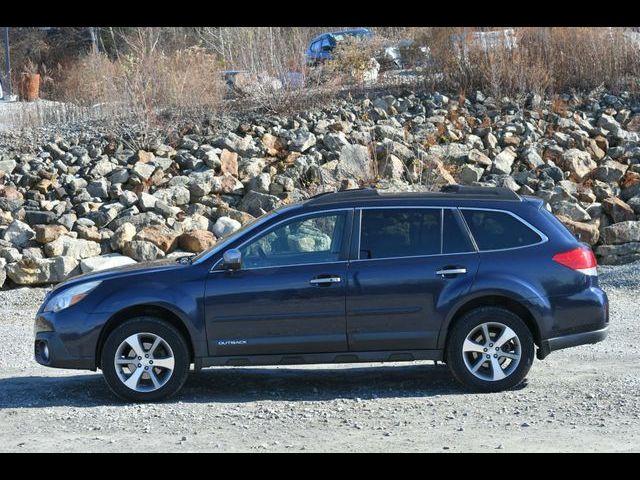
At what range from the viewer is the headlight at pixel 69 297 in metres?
8.78

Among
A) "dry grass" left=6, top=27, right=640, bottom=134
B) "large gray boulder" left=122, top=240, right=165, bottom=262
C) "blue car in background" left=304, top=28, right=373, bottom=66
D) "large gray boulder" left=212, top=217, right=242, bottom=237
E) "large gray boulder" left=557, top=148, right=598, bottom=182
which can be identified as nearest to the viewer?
"large gray boulder" left=122, top=240, right=165, bottom=262

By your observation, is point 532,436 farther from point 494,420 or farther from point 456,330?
point 456,330

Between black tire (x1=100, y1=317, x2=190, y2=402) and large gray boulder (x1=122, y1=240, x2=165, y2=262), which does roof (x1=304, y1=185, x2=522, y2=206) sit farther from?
large gray boulder (x1=122, y1=240, x2=165, y2=262)

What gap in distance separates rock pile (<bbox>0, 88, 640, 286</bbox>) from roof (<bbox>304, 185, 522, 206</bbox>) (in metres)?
7.38

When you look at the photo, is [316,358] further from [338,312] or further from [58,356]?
[58,356]

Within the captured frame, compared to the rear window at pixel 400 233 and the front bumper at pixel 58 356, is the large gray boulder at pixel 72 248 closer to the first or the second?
the front bumper at pixel 58 356

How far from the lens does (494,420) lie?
7.79 metres

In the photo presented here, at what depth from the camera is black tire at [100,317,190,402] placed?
28.3 ft

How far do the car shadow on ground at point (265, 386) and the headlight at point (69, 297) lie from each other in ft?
2.64

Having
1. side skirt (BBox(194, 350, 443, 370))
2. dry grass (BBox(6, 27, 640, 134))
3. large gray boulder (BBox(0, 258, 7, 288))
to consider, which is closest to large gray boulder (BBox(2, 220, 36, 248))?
large gray boulder (BBox(0, 258, 7, 288))

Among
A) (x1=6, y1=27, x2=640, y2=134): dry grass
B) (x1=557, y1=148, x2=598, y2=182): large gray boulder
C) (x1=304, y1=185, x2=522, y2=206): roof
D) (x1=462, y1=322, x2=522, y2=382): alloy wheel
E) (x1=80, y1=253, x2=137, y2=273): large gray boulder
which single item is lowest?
(x1=462, y1=322, x2=522, y2=382): alloy wheel

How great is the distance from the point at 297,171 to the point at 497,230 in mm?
11049

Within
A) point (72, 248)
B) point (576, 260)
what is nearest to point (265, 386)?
point (576, 260)

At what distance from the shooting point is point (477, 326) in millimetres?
8672
